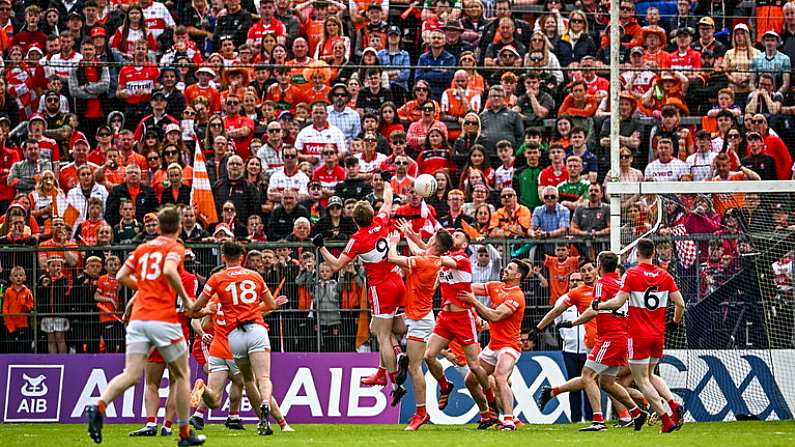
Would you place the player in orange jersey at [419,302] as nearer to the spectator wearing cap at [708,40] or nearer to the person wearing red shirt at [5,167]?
the person wearing red shirt at [5,167]

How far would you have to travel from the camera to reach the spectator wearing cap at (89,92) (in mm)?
21125

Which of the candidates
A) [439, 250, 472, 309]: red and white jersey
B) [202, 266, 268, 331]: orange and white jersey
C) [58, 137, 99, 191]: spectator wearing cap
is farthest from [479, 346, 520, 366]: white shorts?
[58, 137, 99, 191]: spectator wearing cap

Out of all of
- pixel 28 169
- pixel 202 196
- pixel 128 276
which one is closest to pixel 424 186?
pixel 202 196

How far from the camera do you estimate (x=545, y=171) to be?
65.5ft

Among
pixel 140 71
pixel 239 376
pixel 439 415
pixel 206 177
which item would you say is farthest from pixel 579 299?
pixel 140 71

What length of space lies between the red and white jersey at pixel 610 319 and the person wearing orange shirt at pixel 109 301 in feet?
22.7

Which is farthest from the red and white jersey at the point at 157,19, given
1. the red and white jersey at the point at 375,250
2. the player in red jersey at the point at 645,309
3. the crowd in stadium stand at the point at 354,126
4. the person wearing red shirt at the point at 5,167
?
the player in red jersey at the point at 645,309

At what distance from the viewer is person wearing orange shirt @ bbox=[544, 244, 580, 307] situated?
18.0 meters

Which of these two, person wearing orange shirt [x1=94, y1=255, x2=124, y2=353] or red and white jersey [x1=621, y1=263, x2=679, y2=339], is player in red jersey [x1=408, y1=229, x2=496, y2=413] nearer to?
red and white jersey [x1=621, y1=263, x2=679, y2=339]

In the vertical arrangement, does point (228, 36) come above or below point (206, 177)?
above

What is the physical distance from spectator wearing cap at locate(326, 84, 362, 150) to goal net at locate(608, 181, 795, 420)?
5.18m

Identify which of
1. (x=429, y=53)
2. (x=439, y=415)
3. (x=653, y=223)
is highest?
(x=429, y=53)

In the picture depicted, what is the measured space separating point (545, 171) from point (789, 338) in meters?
4.60

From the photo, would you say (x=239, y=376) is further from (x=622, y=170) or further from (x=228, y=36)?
(x=228, y=36)
